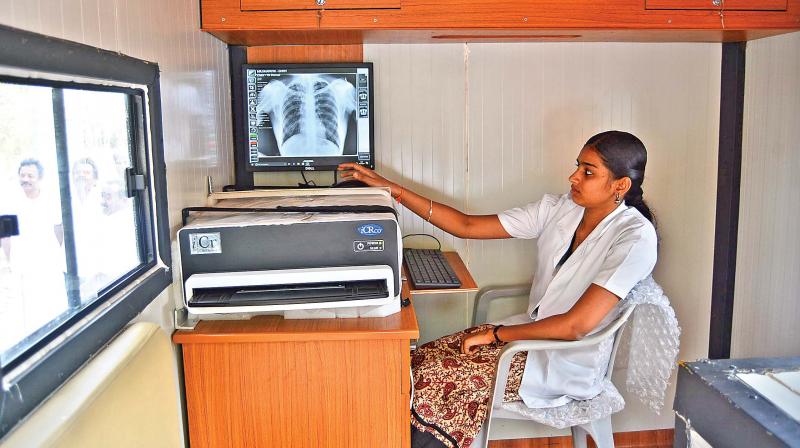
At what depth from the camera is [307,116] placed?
2564 mm

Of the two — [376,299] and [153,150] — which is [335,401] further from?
[153,150]

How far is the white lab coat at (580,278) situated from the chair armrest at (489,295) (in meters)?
0.33

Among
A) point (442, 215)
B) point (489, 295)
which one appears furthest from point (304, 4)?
point (489, 295)

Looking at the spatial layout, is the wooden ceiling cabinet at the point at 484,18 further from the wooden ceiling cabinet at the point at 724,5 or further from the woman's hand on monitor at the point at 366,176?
the woman's hand on monitor at the point at 366,176

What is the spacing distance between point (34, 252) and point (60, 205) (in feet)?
0.42

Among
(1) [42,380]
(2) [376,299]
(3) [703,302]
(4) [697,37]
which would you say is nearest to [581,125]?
(4) [697,37]

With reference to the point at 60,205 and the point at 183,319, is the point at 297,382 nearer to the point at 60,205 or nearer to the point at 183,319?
the point at 183,319

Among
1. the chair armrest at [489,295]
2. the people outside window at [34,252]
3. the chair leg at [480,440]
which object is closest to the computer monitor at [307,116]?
the chair armrest at [489,295]

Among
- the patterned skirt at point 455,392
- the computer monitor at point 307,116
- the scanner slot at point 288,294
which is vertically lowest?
the patterned skirt at point 455,392

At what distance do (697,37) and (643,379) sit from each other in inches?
49.2

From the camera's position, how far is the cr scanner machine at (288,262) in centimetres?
170

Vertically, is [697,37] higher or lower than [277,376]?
higher

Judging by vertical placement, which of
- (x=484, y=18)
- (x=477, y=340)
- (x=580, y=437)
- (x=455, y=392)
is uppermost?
(x=484, y=18)

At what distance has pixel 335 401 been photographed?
71.9 inches
